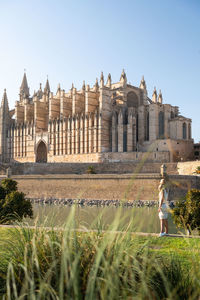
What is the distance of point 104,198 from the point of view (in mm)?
26297

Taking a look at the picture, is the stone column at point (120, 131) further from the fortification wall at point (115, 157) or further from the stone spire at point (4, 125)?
the stone spire at point (4, 125)

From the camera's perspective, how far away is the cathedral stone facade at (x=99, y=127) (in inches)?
1511

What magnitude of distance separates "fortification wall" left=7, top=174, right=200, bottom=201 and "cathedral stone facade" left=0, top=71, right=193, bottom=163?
287 inches

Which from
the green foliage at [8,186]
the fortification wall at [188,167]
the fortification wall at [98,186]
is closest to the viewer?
the green foliage at [8,186]

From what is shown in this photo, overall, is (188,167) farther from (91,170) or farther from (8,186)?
(8,186)

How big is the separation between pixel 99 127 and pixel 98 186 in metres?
16.7

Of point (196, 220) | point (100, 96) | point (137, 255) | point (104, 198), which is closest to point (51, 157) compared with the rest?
point (100, 96)

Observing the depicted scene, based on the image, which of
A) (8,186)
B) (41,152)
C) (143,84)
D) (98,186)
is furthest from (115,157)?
(8,186)

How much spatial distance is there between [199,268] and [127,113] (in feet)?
127

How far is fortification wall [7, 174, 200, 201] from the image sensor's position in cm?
2470

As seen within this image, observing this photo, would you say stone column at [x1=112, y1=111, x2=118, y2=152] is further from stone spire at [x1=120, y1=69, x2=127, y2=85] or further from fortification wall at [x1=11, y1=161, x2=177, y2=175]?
fortification wall at [x1=11, y1=161, x2=177, y2=175]

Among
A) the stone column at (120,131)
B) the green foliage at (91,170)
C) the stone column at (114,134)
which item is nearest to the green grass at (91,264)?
the green foliage at (91,170)

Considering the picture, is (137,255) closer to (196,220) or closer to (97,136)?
(196,220)

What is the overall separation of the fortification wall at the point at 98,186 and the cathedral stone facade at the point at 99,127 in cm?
730
